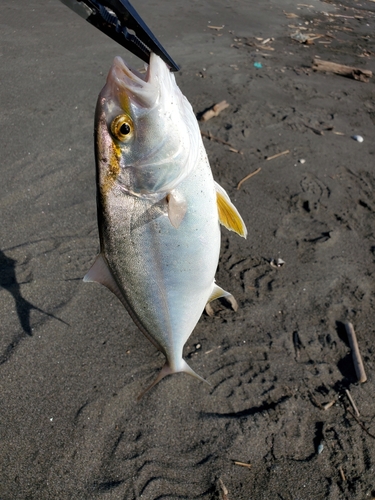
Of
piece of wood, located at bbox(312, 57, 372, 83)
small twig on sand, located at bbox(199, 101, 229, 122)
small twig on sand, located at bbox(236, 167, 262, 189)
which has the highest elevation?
small twig on sand, located at bbox(199, 101, 229, 122)

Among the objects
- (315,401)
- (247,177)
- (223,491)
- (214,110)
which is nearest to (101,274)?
(223,491)

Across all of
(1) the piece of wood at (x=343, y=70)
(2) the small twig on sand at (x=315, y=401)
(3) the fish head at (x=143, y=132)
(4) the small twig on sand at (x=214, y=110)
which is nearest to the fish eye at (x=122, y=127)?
(3) the fish head at (x=143, y=132)

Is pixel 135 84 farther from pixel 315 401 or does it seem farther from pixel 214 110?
pixel 214 110

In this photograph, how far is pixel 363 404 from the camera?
11.1 feet

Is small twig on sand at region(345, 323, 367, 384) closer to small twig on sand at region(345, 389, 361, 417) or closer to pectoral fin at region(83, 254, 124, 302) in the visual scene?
small twig on sand at region(345, 389, 361, 417)

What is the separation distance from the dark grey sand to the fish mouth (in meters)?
2.27

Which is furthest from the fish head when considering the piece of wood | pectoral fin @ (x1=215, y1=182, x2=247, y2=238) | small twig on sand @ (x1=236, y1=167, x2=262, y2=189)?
the piece of wood

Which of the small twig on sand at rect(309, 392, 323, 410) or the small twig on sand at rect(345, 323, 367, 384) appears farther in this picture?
the small twig on sand at rect(345, 323, 367, 384)

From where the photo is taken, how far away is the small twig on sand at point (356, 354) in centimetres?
354

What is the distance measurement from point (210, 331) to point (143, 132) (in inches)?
92.8

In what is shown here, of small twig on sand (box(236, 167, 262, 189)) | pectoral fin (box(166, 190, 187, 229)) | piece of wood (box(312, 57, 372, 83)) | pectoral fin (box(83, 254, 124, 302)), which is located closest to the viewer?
pectoral fin (box(166, 190, 187, 229))

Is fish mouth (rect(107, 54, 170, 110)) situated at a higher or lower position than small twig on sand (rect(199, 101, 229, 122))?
higher

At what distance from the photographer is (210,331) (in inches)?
149

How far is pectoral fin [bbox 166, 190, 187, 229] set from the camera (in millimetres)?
1860
